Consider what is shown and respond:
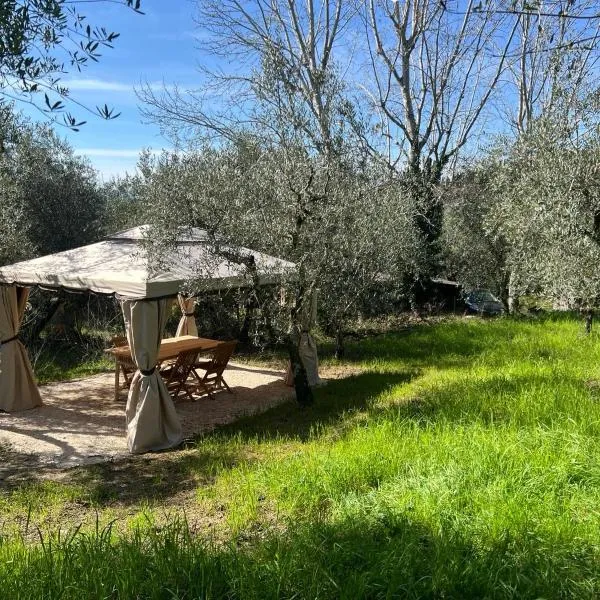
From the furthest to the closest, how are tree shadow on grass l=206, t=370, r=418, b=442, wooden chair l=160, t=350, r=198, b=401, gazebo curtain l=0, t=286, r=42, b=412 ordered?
1. wooden chair l=160, t=350, r=198, b=401
2. gazebo curtain l=0, t=286, r=42, b=412
3. tree shadow on grass l=206, t=370, r=418, b=442

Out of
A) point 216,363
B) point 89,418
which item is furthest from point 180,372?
point 89,418

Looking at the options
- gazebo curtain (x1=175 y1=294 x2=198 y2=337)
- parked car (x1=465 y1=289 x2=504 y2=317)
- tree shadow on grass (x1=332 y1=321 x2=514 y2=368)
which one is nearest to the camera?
tree shadow on grass (x1=332 y1=321 x2=514 y2=368)

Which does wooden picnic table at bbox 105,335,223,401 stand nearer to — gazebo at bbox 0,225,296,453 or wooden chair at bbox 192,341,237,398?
wooden chair at bbox 192,341,237,398

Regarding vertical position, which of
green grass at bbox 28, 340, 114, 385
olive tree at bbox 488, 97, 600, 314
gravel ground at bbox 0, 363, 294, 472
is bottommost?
gravel ground at bbox 0, 363, 294, 472

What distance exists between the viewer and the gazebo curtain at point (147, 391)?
22.4 feet

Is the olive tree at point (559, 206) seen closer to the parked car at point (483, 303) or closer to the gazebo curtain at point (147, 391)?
the parked car at point (483, 303)

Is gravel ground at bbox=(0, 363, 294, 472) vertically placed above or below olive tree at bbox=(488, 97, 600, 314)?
below

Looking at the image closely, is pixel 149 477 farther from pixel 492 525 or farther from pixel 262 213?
pixel 492 525

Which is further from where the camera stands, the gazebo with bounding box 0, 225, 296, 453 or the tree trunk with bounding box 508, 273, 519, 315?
the tree trunk with bounding box 508, 273, 519, 315

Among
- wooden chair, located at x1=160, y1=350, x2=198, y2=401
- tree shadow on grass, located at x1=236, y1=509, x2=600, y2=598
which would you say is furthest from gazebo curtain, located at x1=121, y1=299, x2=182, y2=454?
tree shadow on grass, located at x1=236, y1=509, x2=600, y2=598

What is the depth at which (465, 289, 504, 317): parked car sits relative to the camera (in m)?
16.6

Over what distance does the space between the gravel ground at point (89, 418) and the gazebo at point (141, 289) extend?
0.41 meters

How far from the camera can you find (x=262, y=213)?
6922 mm

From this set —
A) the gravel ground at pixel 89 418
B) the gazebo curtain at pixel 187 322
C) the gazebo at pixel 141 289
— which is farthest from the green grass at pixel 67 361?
the gazebo at pixel 141 289
